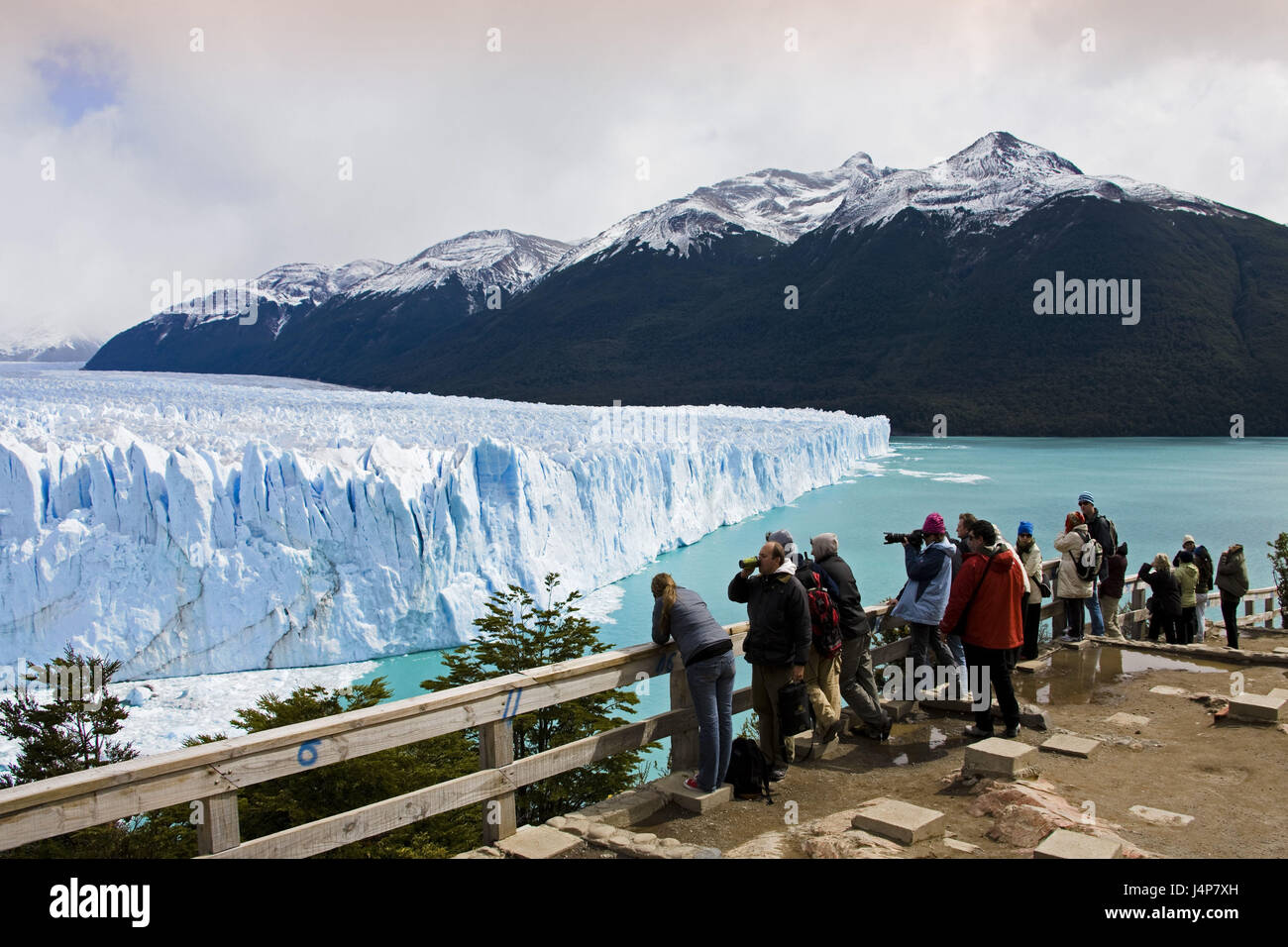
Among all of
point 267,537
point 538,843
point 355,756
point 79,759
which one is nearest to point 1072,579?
point 538,843

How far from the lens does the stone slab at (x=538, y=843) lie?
120 inches

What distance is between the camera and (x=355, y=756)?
2785 millimetres

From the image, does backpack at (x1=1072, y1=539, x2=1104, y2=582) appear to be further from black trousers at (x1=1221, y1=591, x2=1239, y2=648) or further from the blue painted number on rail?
the blue painted number on rail

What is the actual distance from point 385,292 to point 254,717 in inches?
6253

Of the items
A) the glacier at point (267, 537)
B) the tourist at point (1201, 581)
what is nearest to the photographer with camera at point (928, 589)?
the tourist at point (1201, 581)

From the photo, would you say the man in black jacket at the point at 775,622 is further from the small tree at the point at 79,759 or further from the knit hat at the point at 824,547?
the small tree at the point at 79,759

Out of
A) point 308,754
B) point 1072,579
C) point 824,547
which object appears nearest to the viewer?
point 308,754

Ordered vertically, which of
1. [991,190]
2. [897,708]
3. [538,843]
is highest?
[991,190]

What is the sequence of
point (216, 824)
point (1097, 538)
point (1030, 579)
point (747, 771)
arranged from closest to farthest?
point (216, 824), point (747, 771), point (1030, 579), point (1097, 538)

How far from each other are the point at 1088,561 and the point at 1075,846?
4373mm

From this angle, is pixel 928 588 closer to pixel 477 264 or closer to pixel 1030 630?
pixel 1030 630

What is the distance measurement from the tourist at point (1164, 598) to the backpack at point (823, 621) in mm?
5052

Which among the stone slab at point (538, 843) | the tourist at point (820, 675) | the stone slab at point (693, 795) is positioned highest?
the tourist at point (820, 675)

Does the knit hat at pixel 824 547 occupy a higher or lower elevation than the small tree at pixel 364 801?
higher
